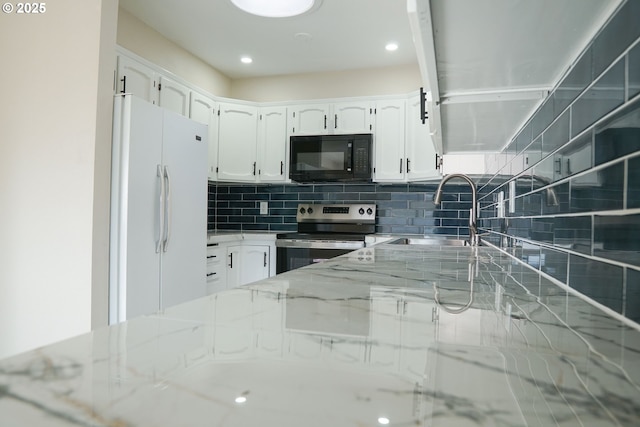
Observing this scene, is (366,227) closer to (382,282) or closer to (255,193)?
(255,193)

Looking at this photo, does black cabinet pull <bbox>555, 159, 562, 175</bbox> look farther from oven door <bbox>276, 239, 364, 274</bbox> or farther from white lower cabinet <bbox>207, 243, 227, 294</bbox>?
white lower cabinet <bbox>207, 243, 227, 294</bbox>

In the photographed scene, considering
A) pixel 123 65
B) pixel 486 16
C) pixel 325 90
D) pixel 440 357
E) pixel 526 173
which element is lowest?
pixel 440 357

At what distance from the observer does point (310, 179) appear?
3695 mm

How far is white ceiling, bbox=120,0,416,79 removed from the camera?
2807mm

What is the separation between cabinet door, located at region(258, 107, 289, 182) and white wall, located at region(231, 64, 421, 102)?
27 centimetres

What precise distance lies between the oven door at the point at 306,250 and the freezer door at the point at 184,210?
81cm

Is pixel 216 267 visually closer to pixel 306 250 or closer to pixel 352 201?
pixel 306 250

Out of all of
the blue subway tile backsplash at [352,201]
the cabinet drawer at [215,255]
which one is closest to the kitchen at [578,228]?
the blue subway tile backsplash at [352,201]

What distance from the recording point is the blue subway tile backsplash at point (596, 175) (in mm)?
565

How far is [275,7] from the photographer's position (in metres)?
2.63

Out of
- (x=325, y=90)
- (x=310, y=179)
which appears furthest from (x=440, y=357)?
(x=325, y=90)

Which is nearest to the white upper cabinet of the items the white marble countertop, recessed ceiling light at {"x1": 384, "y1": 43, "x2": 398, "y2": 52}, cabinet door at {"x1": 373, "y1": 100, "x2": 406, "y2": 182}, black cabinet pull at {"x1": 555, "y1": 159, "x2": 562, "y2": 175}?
cabinet door at {"x1": 373, "y1": 100, "x2": 406, "y2": 182}

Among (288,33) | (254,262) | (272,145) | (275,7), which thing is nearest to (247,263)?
(254,262)

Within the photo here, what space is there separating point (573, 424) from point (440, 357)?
0.41ft
